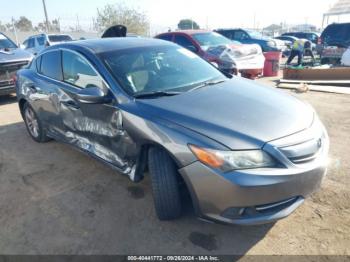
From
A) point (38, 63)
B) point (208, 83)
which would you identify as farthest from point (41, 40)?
point (208, 83)

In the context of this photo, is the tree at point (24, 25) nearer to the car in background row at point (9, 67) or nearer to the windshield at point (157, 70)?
the car in background row at point (9, 67)

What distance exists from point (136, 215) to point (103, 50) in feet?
6.01

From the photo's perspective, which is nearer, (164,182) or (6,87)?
(164,182)

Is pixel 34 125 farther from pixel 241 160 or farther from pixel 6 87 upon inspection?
pixel 241 160

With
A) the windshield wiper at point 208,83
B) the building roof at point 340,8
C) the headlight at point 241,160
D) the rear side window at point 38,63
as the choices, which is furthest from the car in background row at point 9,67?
the building roof at point 340,8

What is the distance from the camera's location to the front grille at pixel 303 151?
2314 millimetres

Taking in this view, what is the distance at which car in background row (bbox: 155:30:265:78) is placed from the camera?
843 centimetres

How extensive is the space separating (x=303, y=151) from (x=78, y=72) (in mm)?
2592

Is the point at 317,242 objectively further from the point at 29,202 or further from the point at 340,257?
the point at 29,202

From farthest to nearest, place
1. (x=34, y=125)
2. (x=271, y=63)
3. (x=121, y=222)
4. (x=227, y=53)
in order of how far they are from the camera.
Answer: (x=271, y=63) → (x=227, y=53) → (x=34, y=125) → (x=121, y=222)

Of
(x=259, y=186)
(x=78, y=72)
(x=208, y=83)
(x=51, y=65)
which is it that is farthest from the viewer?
(x=51, y=65)

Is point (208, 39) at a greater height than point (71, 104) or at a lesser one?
greater

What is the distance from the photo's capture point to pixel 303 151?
2387 millimetres

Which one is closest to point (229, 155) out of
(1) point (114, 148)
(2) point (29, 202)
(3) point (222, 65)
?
(1) point (114, 148)
